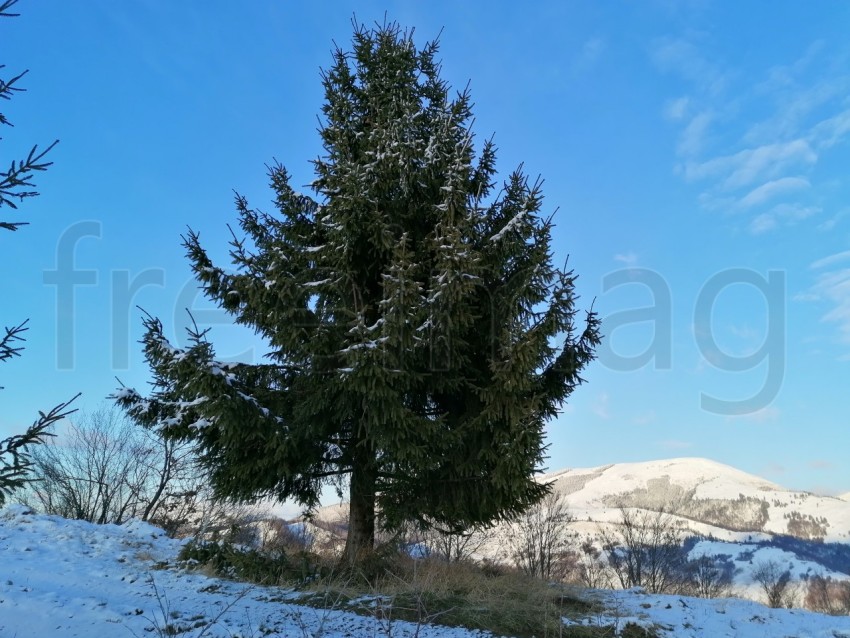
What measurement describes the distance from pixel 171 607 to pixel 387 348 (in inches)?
173

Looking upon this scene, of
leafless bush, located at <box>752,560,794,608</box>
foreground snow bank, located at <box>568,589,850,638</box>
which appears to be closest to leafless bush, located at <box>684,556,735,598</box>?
leafless bush, located at <box>752,560,794,608</box>

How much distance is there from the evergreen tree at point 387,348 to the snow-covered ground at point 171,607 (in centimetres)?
192

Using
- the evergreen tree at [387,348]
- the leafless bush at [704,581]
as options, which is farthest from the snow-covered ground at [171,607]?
the leafless bush at [704,581]

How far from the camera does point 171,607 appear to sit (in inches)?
260

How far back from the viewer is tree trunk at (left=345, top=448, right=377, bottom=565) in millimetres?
9477

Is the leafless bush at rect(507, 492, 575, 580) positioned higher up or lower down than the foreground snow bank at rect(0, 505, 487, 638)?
lower down

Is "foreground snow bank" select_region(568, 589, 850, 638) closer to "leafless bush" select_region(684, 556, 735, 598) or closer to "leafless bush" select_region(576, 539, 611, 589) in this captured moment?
"leafless bush" select_region(684, 556, 735, 598)

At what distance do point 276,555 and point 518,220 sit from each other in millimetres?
7355

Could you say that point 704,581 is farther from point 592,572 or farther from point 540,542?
point 540,542

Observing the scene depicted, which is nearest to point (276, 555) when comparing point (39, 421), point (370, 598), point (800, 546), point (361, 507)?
point (361, 507)

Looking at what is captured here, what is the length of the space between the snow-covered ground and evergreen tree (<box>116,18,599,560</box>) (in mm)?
1916

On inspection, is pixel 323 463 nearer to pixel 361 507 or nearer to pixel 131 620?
pixel 361 507

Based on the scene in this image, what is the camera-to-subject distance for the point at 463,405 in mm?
9938

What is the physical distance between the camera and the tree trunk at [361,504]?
948 cm
